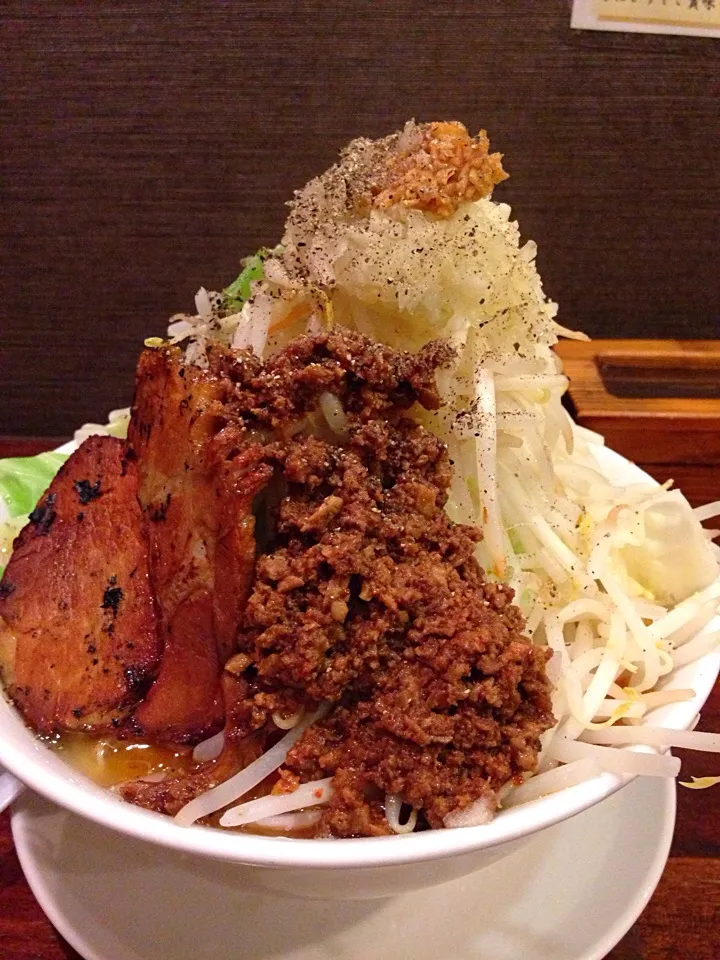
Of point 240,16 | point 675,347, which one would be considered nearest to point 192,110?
point 240,16

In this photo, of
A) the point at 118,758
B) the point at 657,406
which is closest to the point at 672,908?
the point at 118,758

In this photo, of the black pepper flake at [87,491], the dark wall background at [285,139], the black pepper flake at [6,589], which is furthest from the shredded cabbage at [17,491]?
the dark wall background at [285,139]

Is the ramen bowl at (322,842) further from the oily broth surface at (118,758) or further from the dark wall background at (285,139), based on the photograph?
the dark wall background at (285,139)

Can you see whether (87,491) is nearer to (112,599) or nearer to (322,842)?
(112,599)

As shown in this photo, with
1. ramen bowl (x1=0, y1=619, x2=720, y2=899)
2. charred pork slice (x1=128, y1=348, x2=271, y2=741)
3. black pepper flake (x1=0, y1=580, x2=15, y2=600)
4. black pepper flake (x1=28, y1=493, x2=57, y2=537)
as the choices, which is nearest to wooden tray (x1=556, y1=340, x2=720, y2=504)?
ramen bowl (x1=0, y1=619, x2=720, y2=899)

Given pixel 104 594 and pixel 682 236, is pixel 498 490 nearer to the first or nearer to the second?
pixel 104 594
